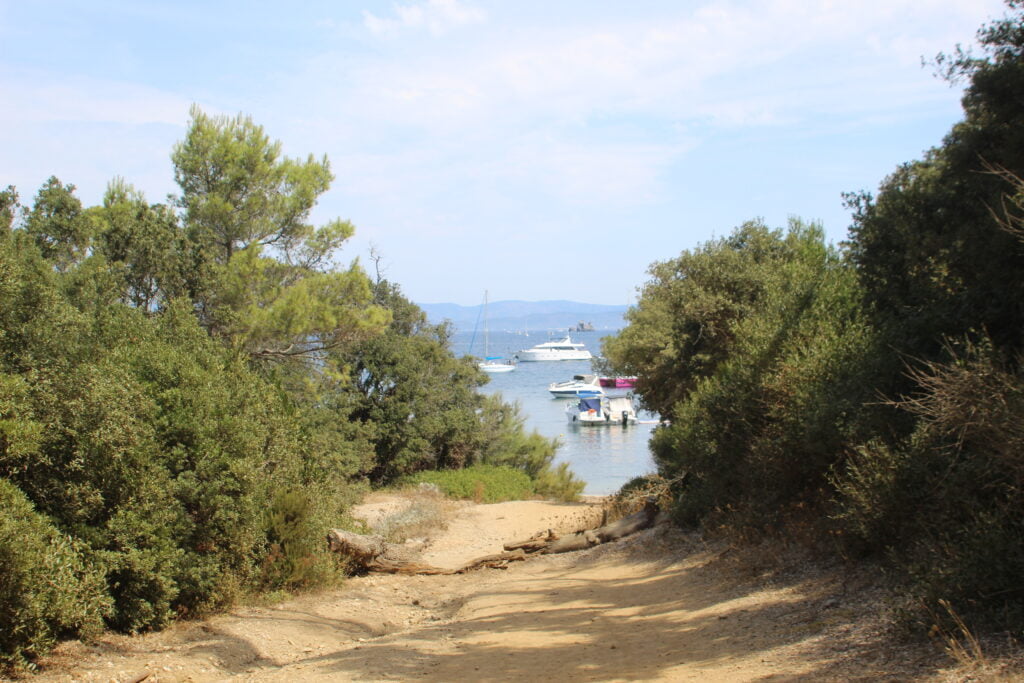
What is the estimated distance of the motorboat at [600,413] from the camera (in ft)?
246

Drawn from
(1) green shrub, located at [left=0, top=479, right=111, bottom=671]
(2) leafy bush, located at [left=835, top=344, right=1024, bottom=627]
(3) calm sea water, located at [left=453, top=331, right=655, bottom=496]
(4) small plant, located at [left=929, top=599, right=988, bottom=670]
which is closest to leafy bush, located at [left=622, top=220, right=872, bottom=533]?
(2) leafy bush, located at [left=835, top=344, right=1024, bottom=627]

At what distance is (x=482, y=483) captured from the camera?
3253 cm

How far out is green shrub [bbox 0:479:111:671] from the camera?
25.5 feet

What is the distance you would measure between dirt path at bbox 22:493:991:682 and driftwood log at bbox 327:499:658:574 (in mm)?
728

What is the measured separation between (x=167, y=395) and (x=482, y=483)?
864 inches

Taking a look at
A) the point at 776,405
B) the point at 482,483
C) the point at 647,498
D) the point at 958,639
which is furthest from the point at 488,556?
the point at 482,483

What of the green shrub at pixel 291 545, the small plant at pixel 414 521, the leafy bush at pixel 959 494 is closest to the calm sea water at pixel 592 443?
the small plant at pixel 414 521

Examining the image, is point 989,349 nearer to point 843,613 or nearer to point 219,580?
point 843,613

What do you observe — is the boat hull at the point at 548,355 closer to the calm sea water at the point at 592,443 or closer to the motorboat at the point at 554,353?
the motorboat at the point at 554,353

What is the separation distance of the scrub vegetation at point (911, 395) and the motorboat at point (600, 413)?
187ft

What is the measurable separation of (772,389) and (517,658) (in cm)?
719

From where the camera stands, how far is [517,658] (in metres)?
8.44

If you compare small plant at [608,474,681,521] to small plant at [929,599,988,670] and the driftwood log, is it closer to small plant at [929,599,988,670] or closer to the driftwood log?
the driftwood log

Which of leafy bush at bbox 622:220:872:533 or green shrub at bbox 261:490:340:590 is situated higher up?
leafy bush at bbox 622:220:872:533
